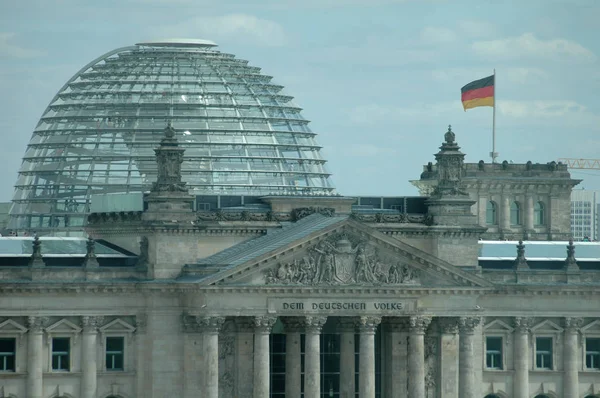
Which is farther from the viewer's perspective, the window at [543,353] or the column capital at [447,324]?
the window at [543,353]

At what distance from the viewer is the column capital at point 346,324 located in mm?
160750

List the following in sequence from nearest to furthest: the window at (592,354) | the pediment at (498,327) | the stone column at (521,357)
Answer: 1. the pediment at (498,327)
2. the stone column at (521,357)
3. the window at (592,354)

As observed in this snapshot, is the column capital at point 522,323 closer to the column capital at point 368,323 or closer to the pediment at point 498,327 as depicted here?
the pediment at point 498,327

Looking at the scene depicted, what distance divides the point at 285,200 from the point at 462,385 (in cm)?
1547

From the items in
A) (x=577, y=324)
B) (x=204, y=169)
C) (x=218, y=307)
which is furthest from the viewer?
(x=204, y=169)

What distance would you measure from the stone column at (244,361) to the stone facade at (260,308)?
0.08m

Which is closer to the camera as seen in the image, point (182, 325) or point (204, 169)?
point (182, 325)

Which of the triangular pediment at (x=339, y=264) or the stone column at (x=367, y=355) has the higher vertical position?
the triangular pediment at (x=339, y=264)

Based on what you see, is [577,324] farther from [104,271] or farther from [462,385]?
[104,271]

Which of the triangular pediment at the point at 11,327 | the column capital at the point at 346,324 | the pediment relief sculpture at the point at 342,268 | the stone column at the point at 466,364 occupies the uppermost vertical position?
the pediment relief sculpture at the point at 342,268

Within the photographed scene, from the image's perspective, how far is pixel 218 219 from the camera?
161 metres

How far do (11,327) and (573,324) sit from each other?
3544 cm

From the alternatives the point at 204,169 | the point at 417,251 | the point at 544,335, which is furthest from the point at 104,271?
the point at 204,169

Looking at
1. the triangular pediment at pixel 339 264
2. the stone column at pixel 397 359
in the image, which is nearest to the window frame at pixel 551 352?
the triangular pediment at pixel 339 264
